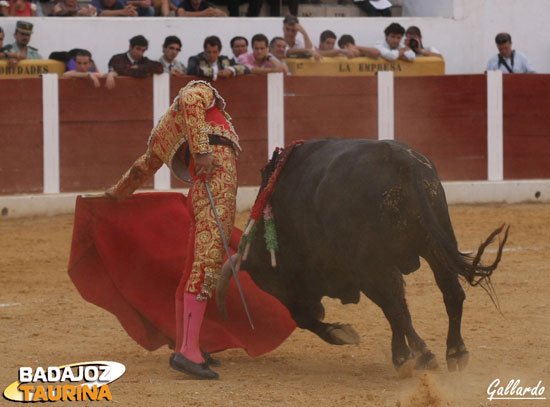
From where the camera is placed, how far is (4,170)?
8430mm

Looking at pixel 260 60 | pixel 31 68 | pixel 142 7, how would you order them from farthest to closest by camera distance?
pixel 142 7 → pixel 260 60 → pixel 31 68

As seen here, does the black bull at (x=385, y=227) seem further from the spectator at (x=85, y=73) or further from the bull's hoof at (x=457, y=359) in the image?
the spectator at (x=85, y=73)

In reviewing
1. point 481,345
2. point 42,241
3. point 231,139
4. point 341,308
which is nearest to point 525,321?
point 481,345

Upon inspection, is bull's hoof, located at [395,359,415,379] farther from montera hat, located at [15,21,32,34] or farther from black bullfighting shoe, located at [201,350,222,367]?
montera hat, located at [15,21,32,34]

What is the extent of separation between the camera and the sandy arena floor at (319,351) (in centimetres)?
356

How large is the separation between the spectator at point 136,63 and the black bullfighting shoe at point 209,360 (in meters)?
4.65

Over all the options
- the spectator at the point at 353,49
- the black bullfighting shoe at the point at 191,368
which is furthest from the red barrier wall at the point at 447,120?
the black bullfighting shoe at the point at 191,368

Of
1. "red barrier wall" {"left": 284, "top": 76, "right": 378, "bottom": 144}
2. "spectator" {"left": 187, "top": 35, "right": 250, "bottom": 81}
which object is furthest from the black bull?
"red barrier wall" {"left": 284, "top": 76, "right": 378, "bottom": 144}

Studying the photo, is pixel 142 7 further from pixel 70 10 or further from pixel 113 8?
pixel 70 10

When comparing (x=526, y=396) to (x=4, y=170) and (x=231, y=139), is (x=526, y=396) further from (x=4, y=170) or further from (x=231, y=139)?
(x=4, y=170)

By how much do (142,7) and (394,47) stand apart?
2314 mm

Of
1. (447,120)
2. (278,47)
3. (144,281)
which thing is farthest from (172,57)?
(144,281)

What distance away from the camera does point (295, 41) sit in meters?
9.61

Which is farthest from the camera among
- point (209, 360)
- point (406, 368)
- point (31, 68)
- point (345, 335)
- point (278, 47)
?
point (278, 47)
